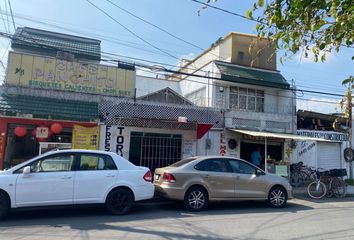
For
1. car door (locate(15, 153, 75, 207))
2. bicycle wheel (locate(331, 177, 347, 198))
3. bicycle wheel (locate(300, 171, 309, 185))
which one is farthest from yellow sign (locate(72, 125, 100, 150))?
bicycle wheel (locate(300, 171, 309, 185))

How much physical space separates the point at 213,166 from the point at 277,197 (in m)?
2.37

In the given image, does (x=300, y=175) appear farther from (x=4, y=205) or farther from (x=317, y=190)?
(x=4, y=205)

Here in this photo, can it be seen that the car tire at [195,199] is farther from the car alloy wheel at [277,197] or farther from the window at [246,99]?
the window at [246,99]

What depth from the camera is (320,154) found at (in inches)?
827

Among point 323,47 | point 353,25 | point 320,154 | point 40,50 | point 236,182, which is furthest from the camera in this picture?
point 320,154

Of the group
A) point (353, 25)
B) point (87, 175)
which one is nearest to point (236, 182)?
point (87, 175)

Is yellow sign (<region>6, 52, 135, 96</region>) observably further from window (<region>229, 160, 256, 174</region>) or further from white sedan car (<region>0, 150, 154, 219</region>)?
window (<region>229, 160, 256, 174</region>)

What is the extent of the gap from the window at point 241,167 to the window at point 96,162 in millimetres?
3833

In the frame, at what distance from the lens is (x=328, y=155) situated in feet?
69.8

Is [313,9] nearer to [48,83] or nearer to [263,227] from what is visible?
[263,227]

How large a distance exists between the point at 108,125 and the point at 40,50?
500 cm

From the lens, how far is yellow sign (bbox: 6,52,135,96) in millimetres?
14039

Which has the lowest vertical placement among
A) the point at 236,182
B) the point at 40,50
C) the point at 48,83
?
the point at 236,182

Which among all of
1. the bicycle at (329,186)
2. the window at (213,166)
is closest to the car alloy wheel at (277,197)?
the window at (213,166)
